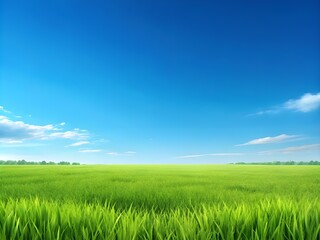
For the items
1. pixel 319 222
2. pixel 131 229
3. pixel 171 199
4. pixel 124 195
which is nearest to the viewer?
pixel 131 229

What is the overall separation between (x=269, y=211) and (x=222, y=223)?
2.07 feet

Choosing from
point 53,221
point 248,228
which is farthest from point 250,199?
point 53,221

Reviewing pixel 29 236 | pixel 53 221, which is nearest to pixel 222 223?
pixel 53 221

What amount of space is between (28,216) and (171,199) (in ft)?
9.41

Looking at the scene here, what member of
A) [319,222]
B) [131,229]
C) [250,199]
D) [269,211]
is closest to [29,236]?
[131,229]

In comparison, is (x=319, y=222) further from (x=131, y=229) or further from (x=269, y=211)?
(x=131, y=229)

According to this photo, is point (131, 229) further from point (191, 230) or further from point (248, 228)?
point (248, 228)

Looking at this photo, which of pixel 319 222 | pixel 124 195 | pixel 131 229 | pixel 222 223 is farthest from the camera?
pixel 124 195

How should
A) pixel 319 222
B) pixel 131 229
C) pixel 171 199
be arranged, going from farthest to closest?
pixel 171 199 < pixel 319 222 < pixel 131 229

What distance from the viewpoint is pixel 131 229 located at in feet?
7.42

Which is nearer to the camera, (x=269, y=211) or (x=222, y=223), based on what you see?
(x=222, y=223)

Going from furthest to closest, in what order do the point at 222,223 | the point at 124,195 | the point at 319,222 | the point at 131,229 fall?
the point at 124,195, the point at 319,222, the point at 222,223, the point at 131,229

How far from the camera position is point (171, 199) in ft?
17.1

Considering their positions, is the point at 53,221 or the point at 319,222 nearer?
the point at 53,221
